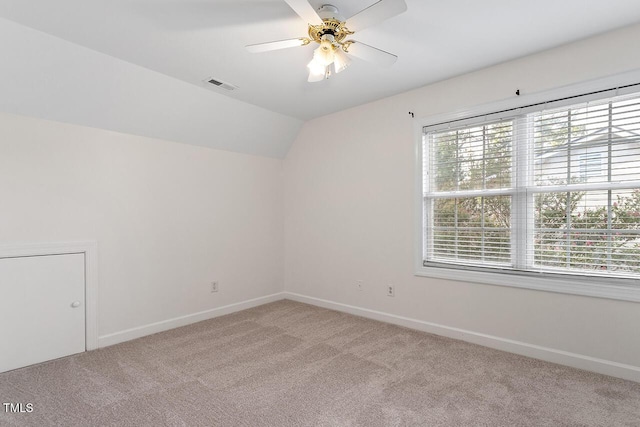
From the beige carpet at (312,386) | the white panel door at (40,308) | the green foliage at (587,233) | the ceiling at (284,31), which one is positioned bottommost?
the beige carpet at (312,386)

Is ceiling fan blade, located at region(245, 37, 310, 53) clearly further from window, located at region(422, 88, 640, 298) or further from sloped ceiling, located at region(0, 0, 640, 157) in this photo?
window, located at region(422, 88, 640, 298)

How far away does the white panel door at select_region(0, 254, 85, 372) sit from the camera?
2.49m

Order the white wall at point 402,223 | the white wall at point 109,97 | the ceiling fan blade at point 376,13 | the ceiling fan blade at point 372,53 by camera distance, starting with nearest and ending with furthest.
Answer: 1. the ceiling fan blade at point 376,13
2. the ceiling fan blade at point 372,53
3. the white wall at point 109,97
4. the white wall at point 402,223

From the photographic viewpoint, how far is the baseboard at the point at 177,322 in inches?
118

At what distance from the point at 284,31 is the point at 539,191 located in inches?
92.4

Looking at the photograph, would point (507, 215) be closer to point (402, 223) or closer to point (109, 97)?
point (402, 223)

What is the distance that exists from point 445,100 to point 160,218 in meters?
3.09

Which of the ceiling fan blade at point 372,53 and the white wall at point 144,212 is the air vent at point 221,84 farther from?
the ceiling fan blade at point 372,53

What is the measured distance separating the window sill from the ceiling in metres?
1.81

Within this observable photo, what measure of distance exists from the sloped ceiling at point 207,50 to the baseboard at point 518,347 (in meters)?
2.38

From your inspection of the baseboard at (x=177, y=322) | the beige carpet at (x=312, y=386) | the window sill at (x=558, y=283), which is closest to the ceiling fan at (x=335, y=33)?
the window sill at (x=558, y=283)

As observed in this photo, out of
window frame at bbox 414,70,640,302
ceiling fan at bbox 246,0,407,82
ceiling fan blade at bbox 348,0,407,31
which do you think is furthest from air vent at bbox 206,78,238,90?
window frame at bbox 414,70,640,302

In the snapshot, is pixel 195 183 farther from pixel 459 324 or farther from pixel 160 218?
pixel 459 324

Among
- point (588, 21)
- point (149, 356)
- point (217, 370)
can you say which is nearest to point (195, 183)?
point (149, 356)
